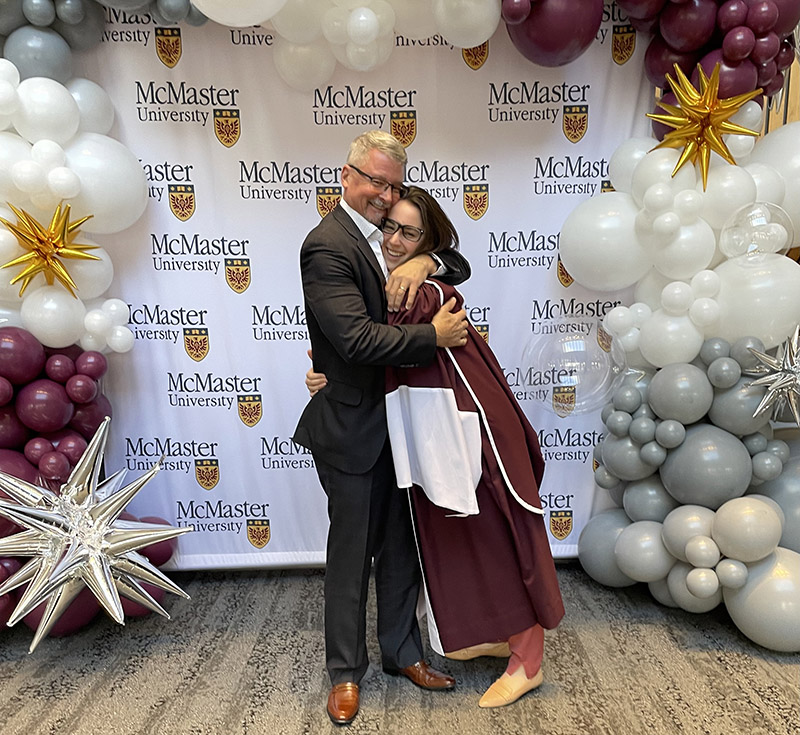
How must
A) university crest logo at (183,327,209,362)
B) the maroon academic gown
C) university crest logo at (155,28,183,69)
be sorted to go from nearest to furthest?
the maroon academic gown → university crest logo at (155,28,183,69) → university crest logo at (183,327,209,362)

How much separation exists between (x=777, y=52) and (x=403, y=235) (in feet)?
4.92

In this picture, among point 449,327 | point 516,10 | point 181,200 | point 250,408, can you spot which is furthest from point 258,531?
point 516,10

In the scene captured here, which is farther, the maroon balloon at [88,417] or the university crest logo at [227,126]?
the university crest logo at [227,126]

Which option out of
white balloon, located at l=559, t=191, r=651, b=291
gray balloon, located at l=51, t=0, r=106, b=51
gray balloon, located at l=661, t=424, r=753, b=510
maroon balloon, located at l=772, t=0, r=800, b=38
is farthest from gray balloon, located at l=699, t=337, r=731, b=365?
gray balloon, located at l=51, t=0, r=106, b=51

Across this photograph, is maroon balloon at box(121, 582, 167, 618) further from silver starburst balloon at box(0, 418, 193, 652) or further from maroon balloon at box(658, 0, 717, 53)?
maroon balloon at box(658, 0, 717, 53)

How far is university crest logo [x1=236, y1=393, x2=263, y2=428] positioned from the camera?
2682 mm

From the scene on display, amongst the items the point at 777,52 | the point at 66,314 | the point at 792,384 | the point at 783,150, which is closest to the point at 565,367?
the point at 792,384

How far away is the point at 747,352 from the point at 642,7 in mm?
1234

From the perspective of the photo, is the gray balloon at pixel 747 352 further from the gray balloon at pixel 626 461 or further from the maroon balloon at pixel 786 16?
the maroon balloon at pixel 786 16

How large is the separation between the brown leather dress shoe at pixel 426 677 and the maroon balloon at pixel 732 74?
215cm

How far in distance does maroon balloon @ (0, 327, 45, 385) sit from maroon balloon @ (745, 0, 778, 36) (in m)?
2.64

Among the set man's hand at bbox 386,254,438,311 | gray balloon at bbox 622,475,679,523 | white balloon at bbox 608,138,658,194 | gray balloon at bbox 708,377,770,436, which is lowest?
gray balloon at bbox 622,475,679,523

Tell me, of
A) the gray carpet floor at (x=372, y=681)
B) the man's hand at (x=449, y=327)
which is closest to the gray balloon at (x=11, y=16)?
the man's hand at (x=449, y=327)

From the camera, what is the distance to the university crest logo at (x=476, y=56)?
244cm
